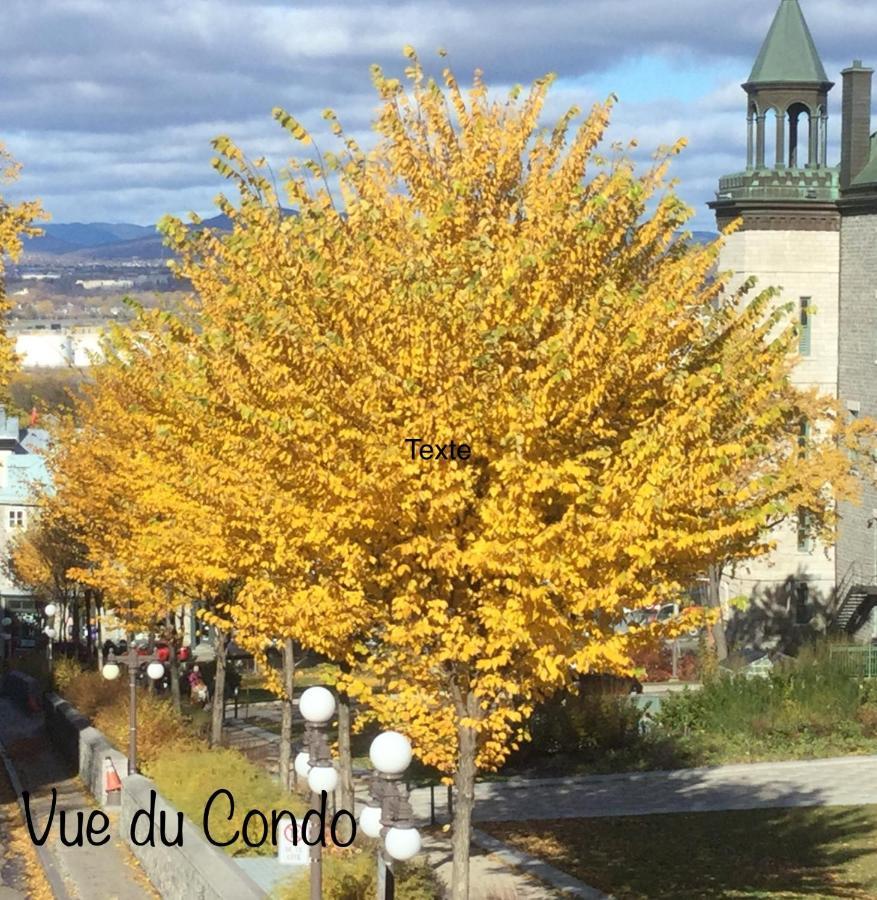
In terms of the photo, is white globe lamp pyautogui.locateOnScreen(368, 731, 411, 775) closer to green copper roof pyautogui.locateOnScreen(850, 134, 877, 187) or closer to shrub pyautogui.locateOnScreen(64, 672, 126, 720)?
shrub pyautogui.locateOnScreen(64, 672, 126, 720)

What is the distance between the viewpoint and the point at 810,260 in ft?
157

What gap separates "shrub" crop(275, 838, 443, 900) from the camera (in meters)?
14.4

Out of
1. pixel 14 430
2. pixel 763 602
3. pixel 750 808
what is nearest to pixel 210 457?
pixel 750 808

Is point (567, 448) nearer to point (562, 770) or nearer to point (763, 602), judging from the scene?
point (562, 770)

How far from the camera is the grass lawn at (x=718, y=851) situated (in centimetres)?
1947

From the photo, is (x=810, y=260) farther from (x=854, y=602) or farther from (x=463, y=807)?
(x=463, y=807)

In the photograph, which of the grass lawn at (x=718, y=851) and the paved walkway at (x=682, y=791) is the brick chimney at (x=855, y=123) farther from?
the grass lawn at (x=718, y=851)

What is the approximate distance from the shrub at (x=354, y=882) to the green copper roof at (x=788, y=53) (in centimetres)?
3562

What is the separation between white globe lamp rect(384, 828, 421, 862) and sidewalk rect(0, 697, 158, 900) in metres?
9.36

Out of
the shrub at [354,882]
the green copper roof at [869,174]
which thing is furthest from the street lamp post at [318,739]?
the green copper roof at [869,174]

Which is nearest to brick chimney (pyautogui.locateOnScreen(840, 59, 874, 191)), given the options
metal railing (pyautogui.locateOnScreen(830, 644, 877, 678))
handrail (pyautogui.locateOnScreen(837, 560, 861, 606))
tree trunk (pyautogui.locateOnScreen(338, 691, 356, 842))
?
handrail (pyautogui.locateOnScreen(837, 560, 861, 606))

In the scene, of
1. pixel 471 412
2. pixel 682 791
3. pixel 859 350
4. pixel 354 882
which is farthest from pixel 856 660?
pixel 471 412

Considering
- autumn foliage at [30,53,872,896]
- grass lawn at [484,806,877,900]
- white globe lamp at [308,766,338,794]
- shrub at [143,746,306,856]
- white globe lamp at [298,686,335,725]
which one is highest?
autumn foliage at [30,53,872,896]

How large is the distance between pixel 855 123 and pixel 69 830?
1393 inches
